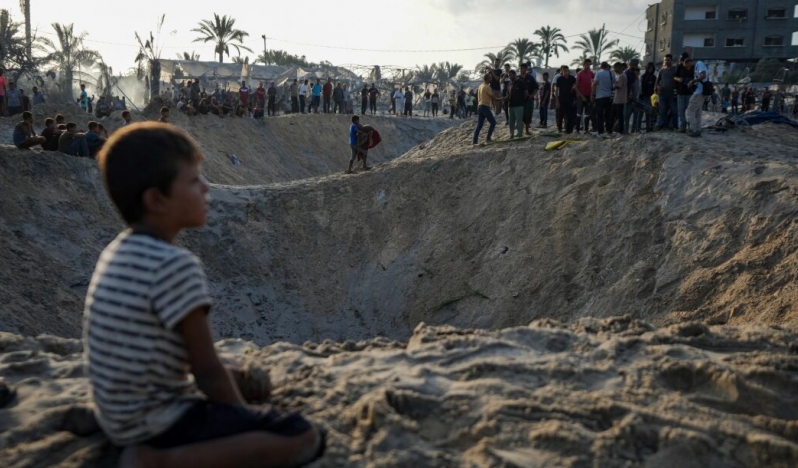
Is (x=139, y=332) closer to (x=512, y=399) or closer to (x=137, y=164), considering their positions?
(x=137, y=164)

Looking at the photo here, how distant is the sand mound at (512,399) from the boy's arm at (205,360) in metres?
0.49

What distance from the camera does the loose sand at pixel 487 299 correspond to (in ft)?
9.58

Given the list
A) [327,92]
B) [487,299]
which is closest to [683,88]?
[487,299]

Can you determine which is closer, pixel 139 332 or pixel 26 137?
pixel 139 332

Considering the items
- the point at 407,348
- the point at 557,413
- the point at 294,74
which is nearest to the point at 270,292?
the point at 407,348

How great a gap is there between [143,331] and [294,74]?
115 ft

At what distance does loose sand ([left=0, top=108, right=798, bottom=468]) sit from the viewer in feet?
9.58

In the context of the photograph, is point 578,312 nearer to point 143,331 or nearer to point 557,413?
point 557,413

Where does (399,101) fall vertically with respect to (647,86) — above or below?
above

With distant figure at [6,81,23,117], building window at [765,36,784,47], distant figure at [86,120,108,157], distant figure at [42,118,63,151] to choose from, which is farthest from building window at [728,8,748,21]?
distant figure at [42,118,63,151]

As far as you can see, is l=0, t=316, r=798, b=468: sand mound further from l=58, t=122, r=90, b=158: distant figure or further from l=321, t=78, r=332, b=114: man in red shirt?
l=321, t=78, r=332, b=114: man in red shirt

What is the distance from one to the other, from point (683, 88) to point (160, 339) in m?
12.6

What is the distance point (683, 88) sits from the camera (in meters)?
12.8

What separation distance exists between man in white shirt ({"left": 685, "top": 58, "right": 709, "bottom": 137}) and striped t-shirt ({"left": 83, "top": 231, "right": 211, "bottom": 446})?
478 inches
